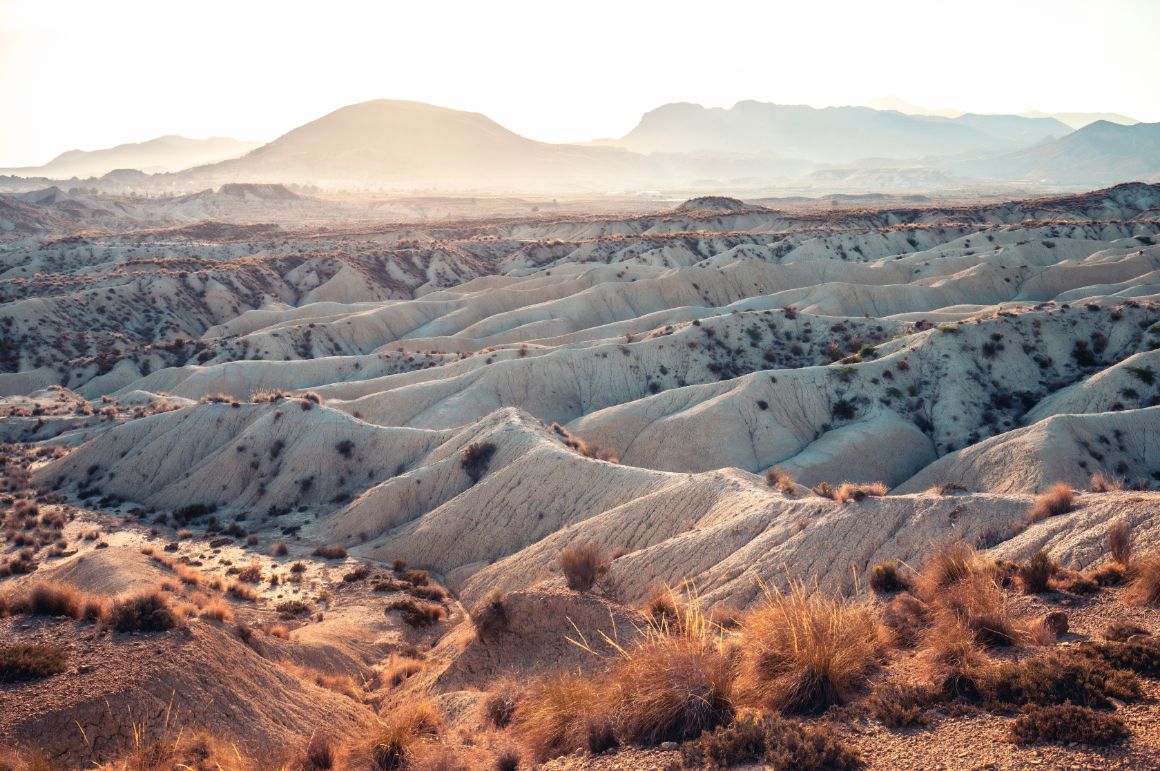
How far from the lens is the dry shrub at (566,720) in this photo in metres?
9.09

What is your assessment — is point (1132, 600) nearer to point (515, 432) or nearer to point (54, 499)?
point (515, 432)

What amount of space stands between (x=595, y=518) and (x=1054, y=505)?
12.9m

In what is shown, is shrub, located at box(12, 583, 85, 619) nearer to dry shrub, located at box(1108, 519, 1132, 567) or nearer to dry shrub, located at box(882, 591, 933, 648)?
dry shrub, located at box(882, 591, 933, 648)

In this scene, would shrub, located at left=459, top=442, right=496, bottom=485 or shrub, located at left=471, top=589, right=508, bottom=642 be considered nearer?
shrub, located at left=471, top=589, right=508, bottom=642

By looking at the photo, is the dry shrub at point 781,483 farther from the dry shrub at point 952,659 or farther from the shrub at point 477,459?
the shrub at point 477,459

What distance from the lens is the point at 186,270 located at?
83125 millimetres

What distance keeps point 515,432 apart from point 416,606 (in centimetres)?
1026

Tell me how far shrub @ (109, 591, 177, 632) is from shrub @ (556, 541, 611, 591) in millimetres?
8259

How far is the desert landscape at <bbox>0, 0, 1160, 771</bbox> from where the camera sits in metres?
9.16

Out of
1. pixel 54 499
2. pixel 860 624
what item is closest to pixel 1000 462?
pixel 860 624

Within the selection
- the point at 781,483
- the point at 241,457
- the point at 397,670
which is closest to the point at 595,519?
the point at 781,483

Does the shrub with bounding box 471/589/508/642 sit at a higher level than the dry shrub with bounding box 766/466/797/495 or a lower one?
lower

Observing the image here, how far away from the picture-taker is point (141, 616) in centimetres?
1321

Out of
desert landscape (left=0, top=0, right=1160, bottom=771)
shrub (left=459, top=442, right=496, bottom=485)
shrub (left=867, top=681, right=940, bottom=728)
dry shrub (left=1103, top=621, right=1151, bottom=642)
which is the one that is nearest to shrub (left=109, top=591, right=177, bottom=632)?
desert landscape (left=0, top=0, right=1160, bottom=771)
